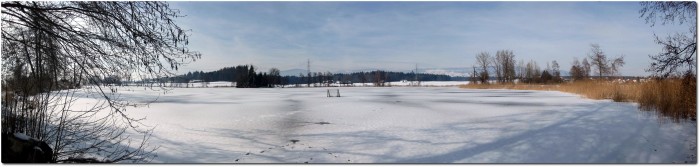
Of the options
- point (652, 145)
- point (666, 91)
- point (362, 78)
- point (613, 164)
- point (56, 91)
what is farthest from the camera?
point (362, 78)

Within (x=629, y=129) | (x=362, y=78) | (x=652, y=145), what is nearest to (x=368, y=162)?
(x=652, y=145)

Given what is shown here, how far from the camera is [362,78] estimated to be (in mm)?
57250

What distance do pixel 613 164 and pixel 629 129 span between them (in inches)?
90.9

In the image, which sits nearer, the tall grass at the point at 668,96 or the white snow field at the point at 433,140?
the white snow field at the point at 433,140

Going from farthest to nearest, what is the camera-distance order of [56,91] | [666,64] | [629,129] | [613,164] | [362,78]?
[362,78], [629,129], [666,64], [56,91], [613,164]

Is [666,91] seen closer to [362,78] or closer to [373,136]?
[373,136]

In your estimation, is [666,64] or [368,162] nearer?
[368,162]

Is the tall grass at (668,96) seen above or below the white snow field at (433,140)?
above

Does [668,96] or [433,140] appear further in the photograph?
[668,96]

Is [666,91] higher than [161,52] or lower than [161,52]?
lower

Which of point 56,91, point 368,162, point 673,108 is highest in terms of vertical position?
point 56,91

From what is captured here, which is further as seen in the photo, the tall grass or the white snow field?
the tall grass

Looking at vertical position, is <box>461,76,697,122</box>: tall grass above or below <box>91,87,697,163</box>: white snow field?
above

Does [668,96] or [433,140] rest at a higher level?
[668,96]
